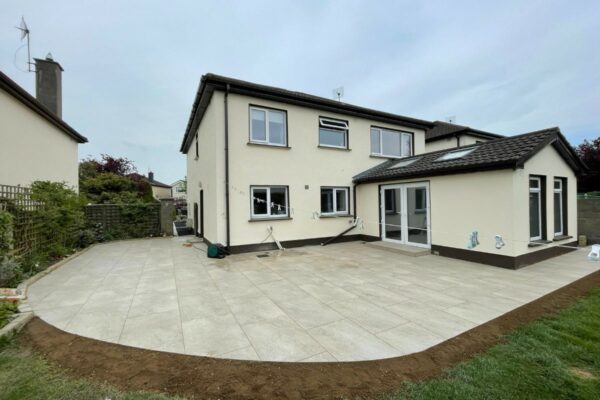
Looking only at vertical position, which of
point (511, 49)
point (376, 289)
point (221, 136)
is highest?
point (511, 49)

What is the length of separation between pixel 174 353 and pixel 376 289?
11.6 feet

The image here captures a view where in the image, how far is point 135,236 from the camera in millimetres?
12109

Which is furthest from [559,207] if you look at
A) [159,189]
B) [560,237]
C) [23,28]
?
[159,189]

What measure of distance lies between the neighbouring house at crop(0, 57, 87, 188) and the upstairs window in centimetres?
968

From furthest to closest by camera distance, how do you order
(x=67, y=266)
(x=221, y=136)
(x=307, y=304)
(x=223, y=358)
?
(x=221, y=136) < (x=67, y=266) < (x=307, y=304) < (x=223, y=358)

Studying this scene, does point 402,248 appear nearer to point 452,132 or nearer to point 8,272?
point 8,272

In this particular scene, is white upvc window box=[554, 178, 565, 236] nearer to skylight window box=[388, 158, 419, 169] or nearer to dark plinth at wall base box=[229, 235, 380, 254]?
skylight window box=[388, 158, 419, 169]

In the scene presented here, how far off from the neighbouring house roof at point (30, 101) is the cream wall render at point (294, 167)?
5.73 m

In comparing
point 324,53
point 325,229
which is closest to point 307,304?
point 325,229

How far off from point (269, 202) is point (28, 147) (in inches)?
340

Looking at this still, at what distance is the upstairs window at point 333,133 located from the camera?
10172 mm

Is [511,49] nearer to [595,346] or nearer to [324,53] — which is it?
[324,53]

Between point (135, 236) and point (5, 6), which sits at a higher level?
point (5, 6)

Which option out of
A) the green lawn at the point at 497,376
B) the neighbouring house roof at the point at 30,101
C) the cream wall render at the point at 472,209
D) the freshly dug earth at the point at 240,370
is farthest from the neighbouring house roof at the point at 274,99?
the green lawn at the point at 497,376
